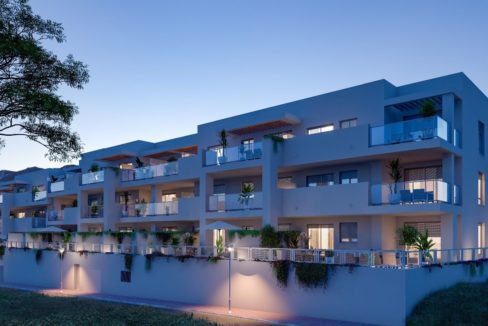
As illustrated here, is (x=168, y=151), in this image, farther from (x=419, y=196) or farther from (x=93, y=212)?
(x=419, y=196)

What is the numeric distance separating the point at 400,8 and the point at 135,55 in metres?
16.3

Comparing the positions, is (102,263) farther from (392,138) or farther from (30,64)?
(392,138)

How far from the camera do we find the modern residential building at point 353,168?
863 inches

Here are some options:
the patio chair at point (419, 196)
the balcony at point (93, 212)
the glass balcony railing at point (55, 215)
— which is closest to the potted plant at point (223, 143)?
the patio chair at point (419, 196)

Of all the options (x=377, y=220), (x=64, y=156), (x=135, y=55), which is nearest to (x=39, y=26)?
(x=64, y=156)

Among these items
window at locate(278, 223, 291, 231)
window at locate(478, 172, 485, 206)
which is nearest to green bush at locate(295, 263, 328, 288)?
window at locate(278, 223, 291, 231)

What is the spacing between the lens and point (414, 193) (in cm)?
2106

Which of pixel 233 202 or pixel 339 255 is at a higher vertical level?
pixel 233 202

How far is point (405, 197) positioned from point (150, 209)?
60.6ft

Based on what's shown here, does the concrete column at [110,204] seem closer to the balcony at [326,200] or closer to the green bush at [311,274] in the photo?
the balcony at [326,200]

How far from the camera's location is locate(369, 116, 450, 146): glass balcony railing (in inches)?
820

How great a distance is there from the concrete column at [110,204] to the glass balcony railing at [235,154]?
11.3 meters

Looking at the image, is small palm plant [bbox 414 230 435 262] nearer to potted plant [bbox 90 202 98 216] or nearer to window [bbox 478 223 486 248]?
window [bbox 478 223 486 248]

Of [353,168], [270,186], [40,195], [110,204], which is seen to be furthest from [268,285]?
[40,195]
